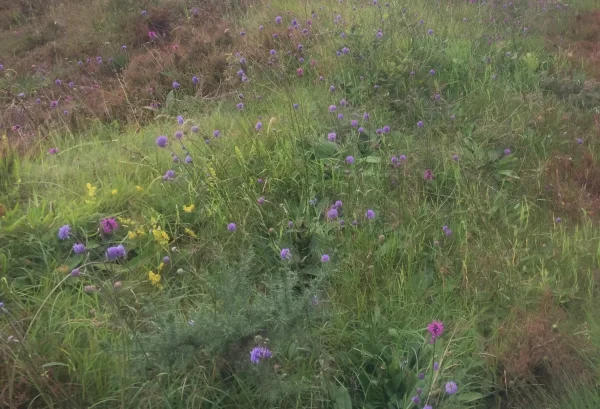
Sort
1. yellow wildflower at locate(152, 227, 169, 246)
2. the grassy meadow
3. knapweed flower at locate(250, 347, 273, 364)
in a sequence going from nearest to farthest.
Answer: knapweed flower at locate(250, 347, 273, 364) → the grassy meadow → yellow wildflower at locate(152, 227, 169, 246)

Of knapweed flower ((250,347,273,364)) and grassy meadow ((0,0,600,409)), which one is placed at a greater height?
knapweed flower ((250,347,273,364))

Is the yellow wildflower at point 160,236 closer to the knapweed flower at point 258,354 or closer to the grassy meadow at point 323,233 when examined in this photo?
the grassy meadow at point 323,233

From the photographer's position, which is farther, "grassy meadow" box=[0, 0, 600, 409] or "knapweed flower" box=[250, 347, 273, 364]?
"grassy meadow" box=[0, 0, 600, 409]

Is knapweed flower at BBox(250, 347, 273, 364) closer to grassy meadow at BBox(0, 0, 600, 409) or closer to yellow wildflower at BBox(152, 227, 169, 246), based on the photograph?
grassy meadow at BBox(0, 0, 600, 409)

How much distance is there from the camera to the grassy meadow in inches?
75.3

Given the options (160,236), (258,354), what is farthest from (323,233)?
(258,354)

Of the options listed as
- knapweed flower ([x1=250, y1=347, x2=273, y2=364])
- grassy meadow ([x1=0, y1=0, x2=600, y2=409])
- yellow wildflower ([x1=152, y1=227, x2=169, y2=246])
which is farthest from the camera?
yellow wildflower ([x1=152, y1=227, x2=169, y2=246])

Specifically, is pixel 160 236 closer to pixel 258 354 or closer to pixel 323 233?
pixel 323 233

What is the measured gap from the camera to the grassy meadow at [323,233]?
1912 millimetres

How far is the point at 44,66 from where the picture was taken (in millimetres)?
7078

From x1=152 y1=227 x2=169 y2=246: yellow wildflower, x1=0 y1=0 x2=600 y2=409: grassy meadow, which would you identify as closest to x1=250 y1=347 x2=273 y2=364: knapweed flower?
x1=0 y1=0 x2=600 y2=409: grassy meadow

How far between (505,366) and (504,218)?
1.01 m

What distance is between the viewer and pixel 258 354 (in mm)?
1739

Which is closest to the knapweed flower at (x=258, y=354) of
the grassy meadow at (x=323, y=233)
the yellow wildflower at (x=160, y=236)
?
the grassy meadow at (x=323, y=233)
